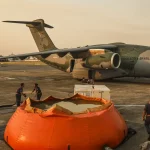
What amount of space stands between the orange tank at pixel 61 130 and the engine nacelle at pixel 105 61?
1596cm

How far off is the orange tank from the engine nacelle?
1596 cm

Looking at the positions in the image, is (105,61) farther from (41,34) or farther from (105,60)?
(41,34)

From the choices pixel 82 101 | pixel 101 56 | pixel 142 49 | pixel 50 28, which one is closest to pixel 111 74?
pixel 101 56

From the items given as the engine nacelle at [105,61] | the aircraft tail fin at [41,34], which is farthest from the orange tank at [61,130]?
the aircraft tail fin at [41,34]

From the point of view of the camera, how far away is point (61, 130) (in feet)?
21.0

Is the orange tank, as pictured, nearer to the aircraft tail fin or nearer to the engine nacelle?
the engine nacelle

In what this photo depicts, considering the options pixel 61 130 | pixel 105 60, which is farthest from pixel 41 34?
pixel 61 130

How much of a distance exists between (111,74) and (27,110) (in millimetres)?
18224

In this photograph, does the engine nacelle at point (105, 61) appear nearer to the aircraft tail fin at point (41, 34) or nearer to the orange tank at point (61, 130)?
the aircraft tail fin at point (41, 34)

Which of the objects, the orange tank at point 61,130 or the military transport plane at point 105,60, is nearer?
the orange tank at point 61,130

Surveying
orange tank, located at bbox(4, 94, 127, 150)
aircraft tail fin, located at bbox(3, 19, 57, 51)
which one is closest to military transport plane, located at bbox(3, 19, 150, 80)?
aircraft tail fin, located at bbox(3, 19, 57, 51)

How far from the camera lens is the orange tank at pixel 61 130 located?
633 cm

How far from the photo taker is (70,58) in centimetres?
2669

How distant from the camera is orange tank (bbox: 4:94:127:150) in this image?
6.33 meters
